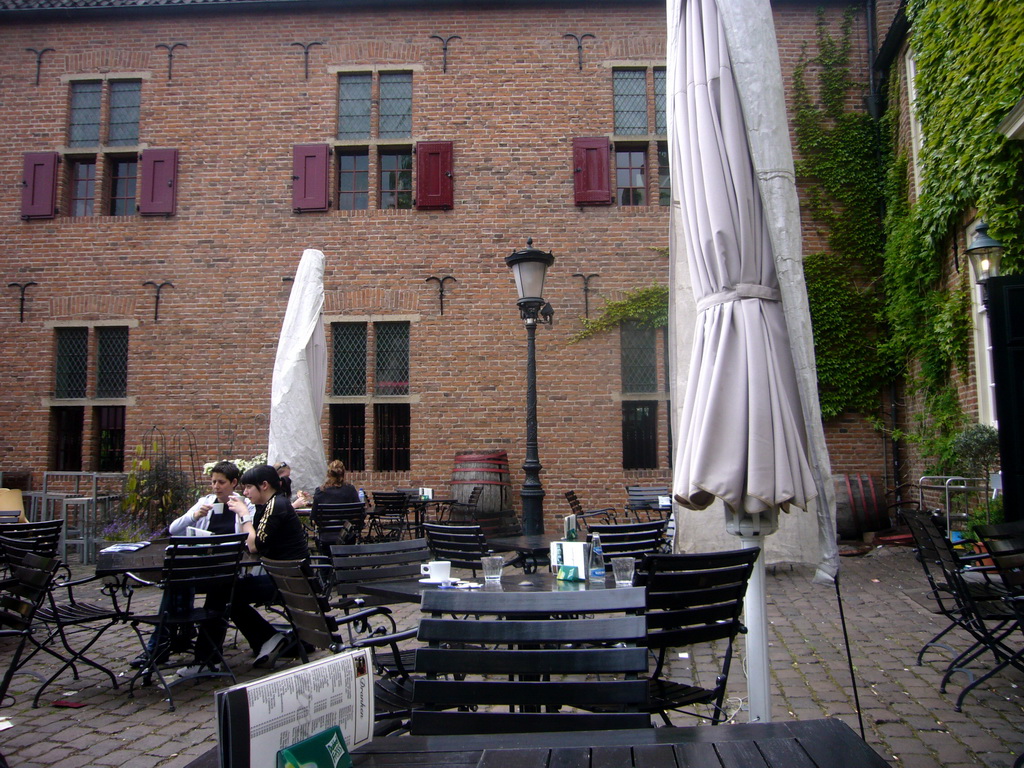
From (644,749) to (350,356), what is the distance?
10463mm

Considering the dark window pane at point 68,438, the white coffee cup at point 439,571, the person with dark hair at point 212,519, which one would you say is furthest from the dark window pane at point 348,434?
the white coffee cup at point 439,571

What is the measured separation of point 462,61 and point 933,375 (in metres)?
7.97

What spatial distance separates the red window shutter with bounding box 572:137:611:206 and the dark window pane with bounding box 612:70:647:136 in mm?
543

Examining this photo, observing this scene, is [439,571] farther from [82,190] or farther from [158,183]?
[82,190]

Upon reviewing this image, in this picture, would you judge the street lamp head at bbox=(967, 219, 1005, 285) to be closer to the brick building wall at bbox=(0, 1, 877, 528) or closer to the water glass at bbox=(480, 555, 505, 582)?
the brick building wall at bbox=(0, 1, 877, 528)

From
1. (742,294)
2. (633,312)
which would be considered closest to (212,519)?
(742,294)

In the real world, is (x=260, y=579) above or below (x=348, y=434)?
below

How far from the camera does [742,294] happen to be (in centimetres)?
288

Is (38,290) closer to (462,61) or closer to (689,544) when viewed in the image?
(462,61)

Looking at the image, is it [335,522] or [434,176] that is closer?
[335,522]

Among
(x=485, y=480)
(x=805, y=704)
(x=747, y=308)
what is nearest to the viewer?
(x=747, y=308)

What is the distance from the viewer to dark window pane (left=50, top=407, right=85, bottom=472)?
38.8 ft

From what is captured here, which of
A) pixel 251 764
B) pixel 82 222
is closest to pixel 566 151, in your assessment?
pixel 82 222

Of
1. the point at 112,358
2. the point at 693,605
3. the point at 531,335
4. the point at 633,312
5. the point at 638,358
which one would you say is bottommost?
the point at 693,605
